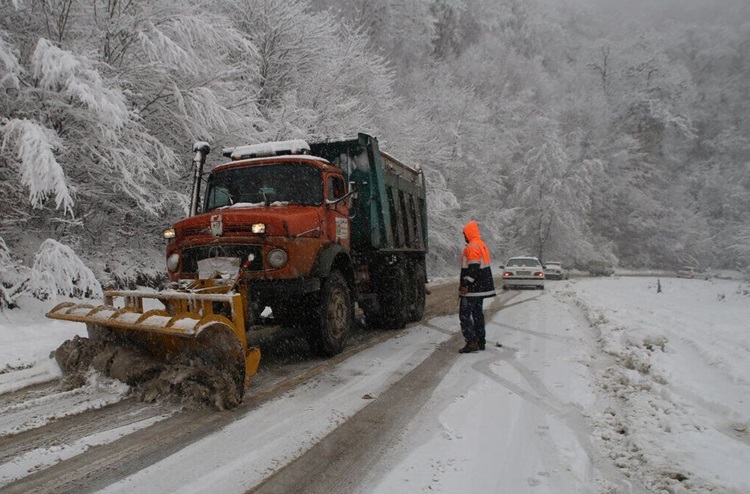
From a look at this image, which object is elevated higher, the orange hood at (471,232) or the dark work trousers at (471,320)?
the orange hood at (471,232)

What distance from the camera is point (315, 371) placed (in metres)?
5.38

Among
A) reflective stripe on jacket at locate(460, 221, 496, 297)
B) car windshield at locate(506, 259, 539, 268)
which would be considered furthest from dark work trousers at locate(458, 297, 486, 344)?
car windshield at locate(506, 259, 539, 268)

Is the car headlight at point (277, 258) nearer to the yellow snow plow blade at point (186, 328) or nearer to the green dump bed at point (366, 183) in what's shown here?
the yellow snow plow blade at point (186, 328)

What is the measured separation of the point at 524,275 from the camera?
62.4 ft

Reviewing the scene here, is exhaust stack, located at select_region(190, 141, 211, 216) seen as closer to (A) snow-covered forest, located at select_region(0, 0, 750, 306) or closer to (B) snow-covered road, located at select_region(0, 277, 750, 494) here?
(A) snow-covered forest, located at select_region(0, 0, 750, 306)

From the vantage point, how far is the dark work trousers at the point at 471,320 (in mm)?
6531

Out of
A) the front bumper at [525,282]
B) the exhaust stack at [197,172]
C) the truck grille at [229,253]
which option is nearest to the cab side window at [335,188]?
the truck grille at [229,253]

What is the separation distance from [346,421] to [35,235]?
7811 millimetres

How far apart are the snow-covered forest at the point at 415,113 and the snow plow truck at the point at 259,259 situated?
2513mm

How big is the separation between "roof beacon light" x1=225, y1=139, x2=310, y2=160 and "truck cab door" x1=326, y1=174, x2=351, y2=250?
57 centimetres

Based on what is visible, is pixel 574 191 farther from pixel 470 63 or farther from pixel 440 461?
pixel 440 461

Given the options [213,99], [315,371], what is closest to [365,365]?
[315,371]

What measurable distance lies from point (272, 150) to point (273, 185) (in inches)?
25.3

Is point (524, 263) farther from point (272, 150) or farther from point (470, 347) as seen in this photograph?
point (272, 150)
